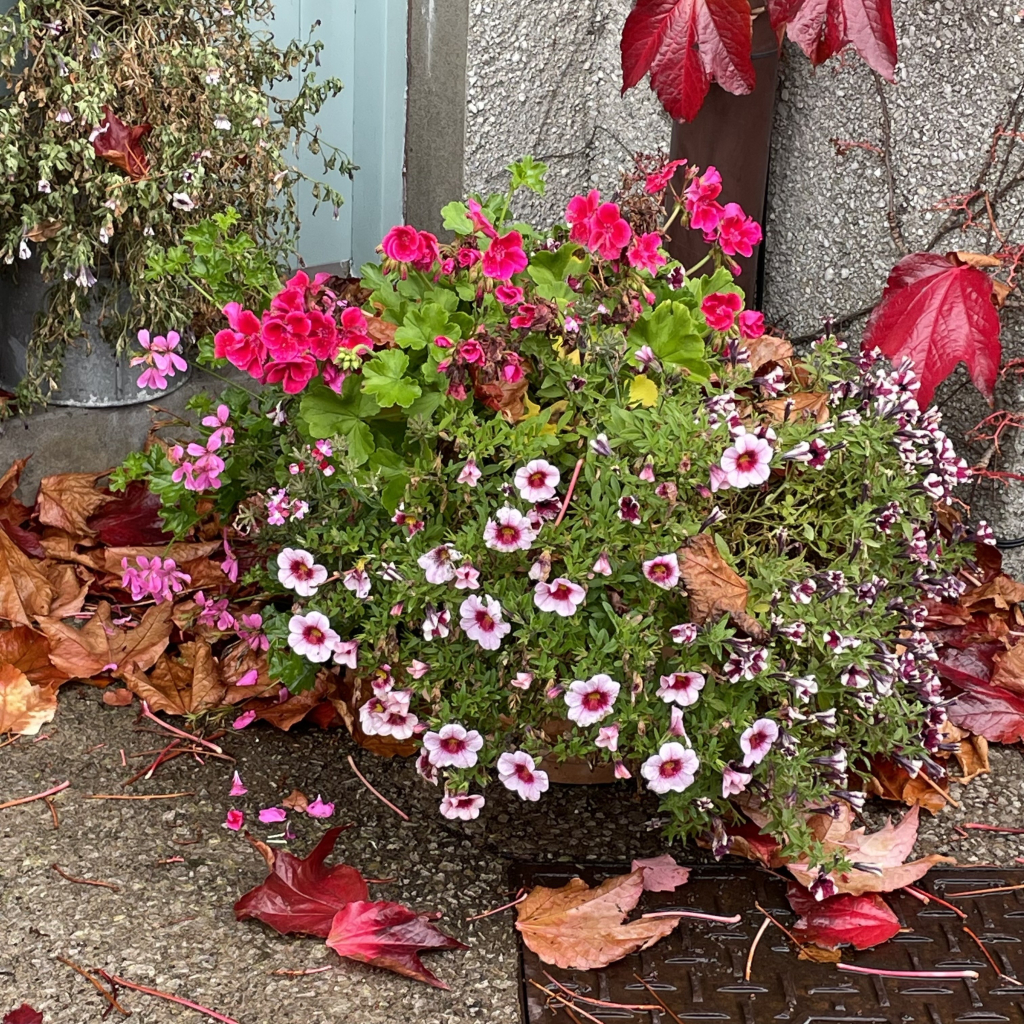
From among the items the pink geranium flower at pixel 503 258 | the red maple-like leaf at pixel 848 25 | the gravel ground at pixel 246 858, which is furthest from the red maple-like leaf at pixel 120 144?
the red maple-like leaf at pixel 848 25

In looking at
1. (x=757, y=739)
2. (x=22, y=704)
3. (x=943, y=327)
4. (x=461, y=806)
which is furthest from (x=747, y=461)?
(x=22, y=704)

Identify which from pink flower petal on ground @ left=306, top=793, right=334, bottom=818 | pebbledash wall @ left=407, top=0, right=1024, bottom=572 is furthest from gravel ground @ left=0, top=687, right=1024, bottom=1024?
pebbledash wall @ left=407, top=0, right=1024, bottom=572

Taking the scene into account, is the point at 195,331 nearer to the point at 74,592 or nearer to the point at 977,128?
A: the point at 74,592

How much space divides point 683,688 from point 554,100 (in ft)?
6.21

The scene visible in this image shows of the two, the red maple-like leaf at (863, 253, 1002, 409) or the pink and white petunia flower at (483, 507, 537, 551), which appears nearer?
the pink and white petunia flower at (483, 507, 537, 551)

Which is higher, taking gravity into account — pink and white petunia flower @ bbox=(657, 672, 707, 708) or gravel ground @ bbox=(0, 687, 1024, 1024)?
pink and white petunia flower @ bbox=(657, 672, 707, 708)

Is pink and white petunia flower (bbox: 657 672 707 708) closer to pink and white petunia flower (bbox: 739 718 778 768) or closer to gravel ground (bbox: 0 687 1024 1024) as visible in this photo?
pink and white petunia flower (bbox: 739 718 778 768)

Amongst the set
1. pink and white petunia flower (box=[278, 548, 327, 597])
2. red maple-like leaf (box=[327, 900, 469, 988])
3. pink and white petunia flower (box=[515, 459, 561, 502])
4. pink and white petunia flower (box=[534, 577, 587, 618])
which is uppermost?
pink and white petunia flower (box=[515, 459, 561, 502])

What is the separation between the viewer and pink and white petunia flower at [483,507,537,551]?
69.3 inches

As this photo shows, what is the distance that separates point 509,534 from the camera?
1771 mm

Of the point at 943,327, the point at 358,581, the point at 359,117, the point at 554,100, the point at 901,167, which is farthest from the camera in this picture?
the point at 359,117

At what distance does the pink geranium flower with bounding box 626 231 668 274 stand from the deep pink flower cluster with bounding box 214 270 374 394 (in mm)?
455

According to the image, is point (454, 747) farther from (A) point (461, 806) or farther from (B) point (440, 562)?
(B) point (440, 562)

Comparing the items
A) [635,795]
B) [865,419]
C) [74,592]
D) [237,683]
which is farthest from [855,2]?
[74,592]
